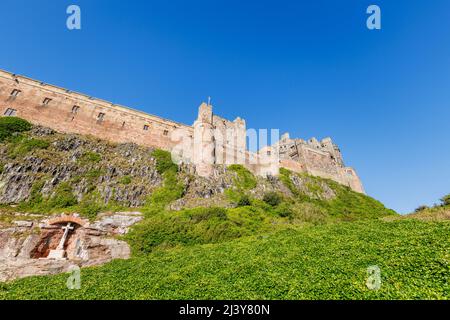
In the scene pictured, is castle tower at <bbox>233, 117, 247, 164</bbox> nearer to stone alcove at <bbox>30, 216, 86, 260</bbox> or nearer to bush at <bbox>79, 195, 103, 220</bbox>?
bush at <bbox>79, 195, 103, 220</bbox>

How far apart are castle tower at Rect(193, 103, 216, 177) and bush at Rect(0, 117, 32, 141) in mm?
18414

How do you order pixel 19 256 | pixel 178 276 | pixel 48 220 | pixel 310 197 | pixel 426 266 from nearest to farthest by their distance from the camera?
1. pixel 426 266
2. pixel 178 276
3. pixel 19 256
4. pixel 48 220
5. pixel 310 197

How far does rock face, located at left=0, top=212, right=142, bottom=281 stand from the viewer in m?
13.6

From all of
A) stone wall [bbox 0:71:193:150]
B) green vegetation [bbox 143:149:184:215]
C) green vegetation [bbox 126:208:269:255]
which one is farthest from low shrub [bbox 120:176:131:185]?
stone wall [bbox 0:71:193:150]

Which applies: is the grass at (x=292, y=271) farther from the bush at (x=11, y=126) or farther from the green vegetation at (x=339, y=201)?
the green vegetation at (x=339, y=201)

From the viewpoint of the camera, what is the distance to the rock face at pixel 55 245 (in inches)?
534

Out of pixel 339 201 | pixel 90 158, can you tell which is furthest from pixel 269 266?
pixel 339 201

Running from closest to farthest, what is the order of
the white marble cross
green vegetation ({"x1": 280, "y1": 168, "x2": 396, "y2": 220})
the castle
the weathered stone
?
the white marble cross
the weathered stone
the castle
green vegetation ({"x1": 280, "y1": 168, "x2": 396, "y2": 220})

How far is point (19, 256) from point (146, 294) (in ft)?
35.6

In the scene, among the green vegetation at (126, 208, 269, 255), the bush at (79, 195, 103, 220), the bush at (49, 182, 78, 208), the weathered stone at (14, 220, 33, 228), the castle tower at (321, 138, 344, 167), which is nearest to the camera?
the weathered stone at (14, 220, 33, 228)
